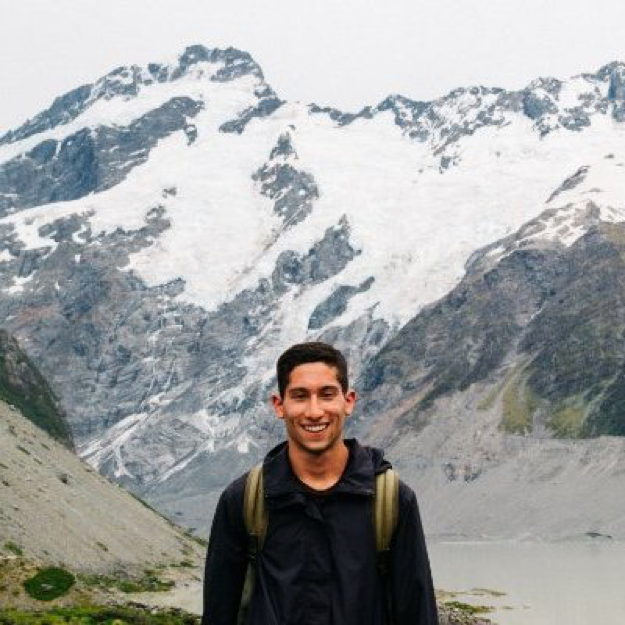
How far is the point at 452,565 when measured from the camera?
510 ft

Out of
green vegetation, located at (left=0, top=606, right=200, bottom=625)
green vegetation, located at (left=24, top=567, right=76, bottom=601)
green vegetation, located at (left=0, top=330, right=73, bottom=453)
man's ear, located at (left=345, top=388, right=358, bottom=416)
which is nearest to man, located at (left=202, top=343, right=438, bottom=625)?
man's ear, located at (left=345, top=388, right=358, bottom=416)

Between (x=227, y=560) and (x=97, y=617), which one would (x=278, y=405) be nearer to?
(x=227, y=560)

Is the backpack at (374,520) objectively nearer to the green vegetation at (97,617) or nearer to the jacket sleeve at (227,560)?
the jacket sleeve at (227,560)

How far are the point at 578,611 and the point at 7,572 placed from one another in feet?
183

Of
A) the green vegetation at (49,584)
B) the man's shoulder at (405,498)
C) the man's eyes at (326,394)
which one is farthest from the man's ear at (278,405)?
the green vegetation at (49,584)

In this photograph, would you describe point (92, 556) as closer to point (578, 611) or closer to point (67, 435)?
point (578, 611)

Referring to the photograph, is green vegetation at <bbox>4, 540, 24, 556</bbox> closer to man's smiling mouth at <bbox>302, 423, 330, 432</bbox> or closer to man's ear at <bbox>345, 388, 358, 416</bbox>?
man's ear at <bbox>345, 388, 358, 416</bbox>

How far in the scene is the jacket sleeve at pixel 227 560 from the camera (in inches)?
306

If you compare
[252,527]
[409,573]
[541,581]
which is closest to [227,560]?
[252,527]

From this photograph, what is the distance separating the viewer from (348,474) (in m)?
7.78

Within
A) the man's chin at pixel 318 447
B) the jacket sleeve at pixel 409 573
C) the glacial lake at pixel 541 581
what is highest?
the man's chin at pixel 318 447

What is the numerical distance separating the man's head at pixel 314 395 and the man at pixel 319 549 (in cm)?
1

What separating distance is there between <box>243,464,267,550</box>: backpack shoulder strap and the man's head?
44cm

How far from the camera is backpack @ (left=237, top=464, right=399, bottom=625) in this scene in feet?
25.2
